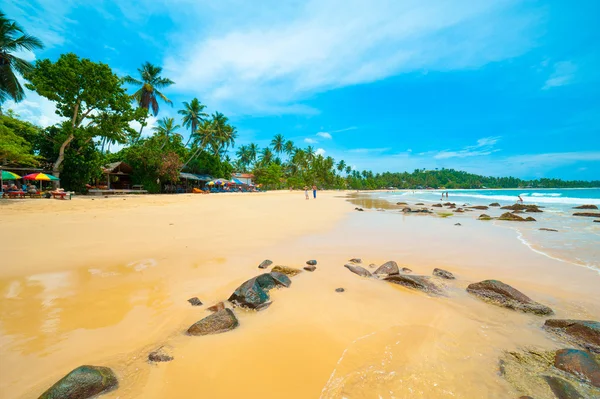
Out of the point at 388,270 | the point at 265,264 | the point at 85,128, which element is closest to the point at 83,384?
the point at 265,264

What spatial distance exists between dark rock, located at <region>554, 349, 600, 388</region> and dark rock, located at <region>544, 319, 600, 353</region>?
50 cm

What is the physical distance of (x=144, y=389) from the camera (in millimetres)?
1990

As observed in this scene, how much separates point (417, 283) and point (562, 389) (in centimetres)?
224

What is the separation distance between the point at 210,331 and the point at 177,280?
1916 millimetres

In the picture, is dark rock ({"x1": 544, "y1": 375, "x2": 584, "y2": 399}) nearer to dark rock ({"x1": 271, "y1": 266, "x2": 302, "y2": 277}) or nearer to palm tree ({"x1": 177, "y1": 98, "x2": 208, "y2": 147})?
dark rock ({"x1": 271, "y1": 266, "x2": 302, "y2": 277})

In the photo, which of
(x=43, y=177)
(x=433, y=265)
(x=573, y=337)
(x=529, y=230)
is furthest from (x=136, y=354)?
(x=43, y=177)

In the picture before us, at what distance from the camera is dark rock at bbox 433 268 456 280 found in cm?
483

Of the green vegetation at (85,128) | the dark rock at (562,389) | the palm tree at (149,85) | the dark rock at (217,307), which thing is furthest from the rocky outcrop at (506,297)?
the palm tree at (149,85)

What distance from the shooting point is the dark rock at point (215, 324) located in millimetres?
2826

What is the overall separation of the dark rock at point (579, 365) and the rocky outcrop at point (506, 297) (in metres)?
1.19

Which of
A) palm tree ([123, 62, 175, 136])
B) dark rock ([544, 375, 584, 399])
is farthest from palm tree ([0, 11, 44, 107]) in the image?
dark rock ([544, 375, 584, 399])

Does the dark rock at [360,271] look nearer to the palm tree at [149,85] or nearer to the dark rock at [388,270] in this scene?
the dark rock at [388,270]

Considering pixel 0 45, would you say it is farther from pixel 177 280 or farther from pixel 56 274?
pixel 177 280

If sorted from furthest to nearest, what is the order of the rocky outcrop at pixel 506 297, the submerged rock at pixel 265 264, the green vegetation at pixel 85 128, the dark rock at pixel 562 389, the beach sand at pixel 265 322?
the green vegetation at pixel 85 128 → the submerged rock at pixel 265 264 → the rocky outcrop at pixel 506 297 → the beach sand at pixel 265 322 → the dark rock at pixel 562 389
